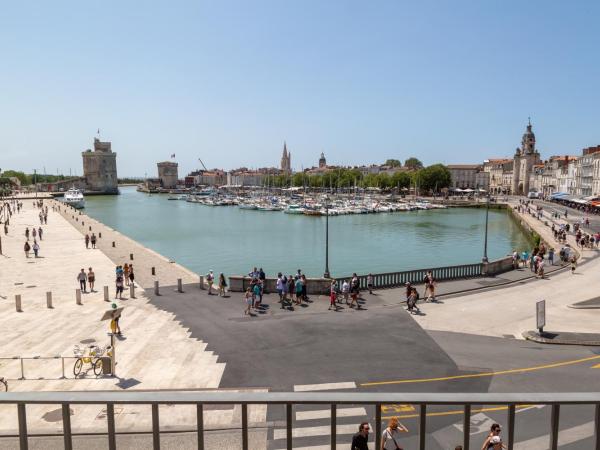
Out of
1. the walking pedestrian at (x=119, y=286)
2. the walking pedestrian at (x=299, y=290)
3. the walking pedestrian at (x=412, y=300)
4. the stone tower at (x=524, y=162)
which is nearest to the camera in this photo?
the walking pedestrian at (x=412, y=300)

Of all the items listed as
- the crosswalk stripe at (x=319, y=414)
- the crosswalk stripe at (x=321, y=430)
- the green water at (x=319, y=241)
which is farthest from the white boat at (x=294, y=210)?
the crosswalk stripe at (x=319, y=414)

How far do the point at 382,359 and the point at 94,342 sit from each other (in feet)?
34.7

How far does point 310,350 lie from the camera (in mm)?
16266

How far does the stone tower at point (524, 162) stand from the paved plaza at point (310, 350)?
150829mm

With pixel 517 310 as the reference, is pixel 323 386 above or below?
above

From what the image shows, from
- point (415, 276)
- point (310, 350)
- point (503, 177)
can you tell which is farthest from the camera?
point (503, 177)

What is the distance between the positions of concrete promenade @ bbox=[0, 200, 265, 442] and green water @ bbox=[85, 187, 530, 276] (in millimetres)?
18878

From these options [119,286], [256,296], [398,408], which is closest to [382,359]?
[398,408]

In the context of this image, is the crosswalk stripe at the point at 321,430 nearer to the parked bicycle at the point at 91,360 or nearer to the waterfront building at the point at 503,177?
the parked bicycle at the point at 91,360

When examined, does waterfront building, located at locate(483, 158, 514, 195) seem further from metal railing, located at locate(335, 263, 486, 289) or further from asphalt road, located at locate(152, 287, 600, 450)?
asphalt road, located at locate(152, 287, 600, 450)

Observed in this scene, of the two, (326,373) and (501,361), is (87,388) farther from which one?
(501,361)

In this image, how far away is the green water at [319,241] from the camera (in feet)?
161

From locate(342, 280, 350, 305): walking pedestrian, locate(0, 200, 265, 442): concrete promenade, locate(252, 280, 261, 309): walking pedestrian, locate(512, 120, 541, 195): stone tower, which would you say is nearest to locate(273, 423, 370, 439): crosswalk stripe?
locate(0, 200, 265, 442): concrete promenade

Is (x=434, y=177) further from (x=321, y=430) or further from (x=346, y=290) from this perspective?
(x=321, y=430)
